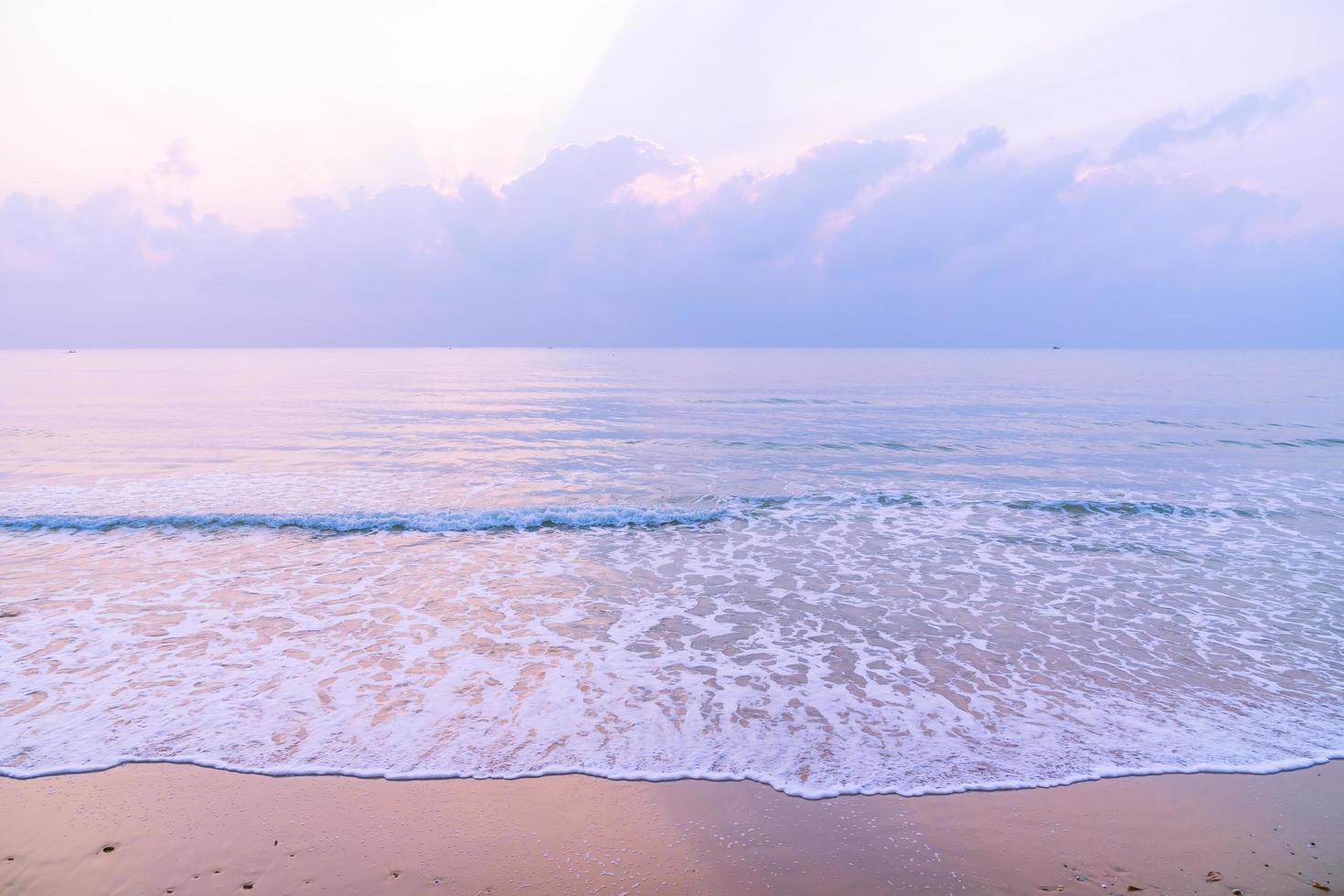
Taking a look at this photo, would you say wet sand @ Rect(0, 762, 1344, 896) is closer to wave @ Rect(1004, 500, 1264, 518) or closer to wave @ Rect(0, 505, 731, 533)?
wave @ Rect(0, 505, 731, 533)

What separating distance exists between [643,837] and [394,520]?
13216 millimetres

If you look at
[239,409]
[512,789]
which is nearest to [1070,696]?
[512,789]

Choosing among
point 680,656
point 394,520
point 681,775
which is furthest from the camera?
point 394,520

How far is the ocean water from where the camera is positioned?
7188 mm

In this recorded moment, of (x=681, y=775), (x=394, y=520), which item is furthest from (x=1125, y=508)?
(x=394, y=520)

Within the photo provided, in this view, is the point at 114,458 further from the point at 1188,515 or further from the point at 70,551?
the point at 1188,515

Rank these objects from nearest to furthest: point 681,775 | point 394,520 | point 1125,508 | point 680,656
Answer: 1. point 681,775
2. point 680,656
3. point 394,520
4. point 1125,508

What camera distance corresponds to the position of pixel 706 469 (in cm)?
2419

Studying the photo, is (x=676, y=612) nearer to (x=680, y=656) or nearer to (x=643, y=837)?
(x=680, y=656)

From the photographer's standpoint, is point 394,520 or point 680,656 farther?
point 394,520

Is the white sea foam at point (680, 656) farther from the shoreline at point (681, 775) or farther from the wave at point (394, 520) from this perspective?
the wave at point (394, 520)

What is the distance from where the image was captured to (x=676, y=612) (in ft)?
37.3

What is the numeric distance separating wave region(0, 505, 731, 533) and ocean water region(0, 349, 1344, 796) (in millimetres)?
105

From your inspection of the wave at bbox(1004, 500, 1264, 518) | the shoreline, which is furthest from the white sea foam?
the wave at bbox(1004, 500, 1264, 518)
